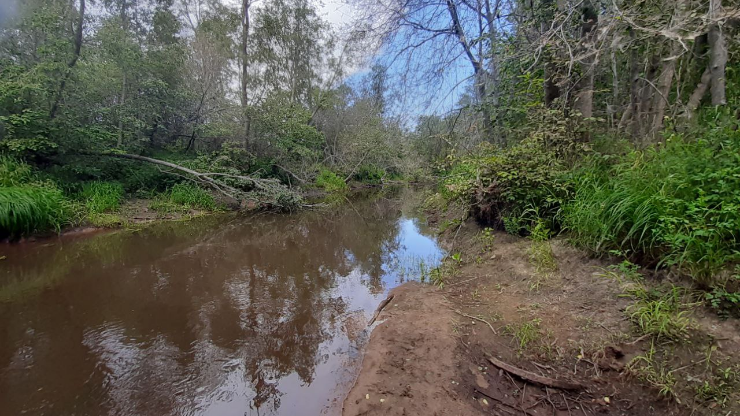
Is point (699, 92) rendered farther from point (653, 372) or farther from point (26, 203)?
point (26, 203)

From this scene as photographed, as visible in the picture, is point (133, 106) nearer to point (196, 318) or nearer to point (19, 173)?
point (19, 173)

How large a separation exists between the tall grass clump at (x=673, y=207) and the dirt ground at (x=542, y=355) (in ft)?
1.09

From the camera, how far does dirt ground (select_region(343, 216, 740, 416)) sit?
1.90 metres

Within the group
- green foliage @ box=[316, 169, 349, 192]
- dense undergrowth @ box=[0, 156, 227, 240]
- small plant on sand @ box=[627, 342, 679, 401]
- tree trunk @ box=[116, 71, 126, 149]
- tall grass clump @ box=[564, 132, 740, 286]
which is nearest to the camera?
small plant on sand @ box=[627, 342, 679, 401]

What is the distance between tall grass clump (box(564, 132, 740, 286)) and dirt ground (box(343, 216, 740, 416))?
13.1 inches

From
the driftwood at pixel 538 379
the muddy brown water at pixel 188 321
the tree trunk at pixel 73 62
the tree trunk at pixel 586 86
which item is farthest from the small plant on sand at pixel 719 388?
the tree trunk at pixel 73 62

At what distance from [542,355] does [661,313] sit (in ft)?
2.83

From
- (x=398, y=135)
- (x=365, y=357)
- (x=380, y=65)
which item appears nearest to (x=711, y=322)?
(x=365, y=357)

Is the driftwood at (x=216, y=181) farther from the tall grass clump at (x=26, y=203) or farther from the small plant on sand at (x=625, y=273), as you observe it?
the small plant on sand at (x=625, y=273)

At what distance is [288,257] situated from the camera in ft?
20.3

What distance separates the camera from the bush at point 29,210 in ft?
19.7

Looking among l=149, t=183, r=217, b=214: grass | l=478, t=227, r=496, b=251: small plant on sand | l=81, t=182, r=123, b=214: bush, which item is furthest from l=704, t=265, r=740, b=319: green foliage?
l=149, t=183, r=217, b=214: grass

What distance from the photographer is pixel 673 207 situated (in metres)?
2.62

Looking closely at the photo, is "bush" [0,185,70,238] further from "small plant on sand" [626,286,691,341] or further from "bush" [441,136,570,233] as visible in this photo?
"small plant on sand" [626,286,691,341]
